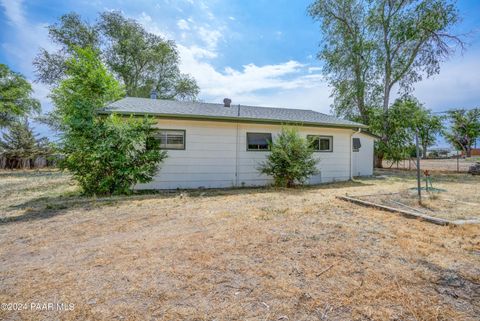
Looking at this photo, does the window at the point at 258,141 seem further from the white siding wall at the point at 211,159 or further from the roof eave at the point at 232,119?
the roof eave at the point at 232,119

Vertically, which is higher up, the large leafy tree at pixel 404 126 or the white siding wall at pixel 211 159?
the large leafy tree at pixel 404 126

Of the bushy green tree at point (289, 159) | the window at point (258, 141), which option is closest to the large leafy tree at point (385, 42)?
the bushy green tree at point (289, 159)

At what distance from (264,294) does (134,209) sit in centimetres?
408

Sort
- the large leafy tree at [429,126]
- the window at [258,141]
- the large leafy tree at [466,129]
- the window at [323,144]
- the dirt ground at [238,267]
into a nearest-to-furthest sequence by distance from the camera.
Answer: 1. the dirt ground at [238,267]
2. the window at [258,141]
3. the window at [323,144]
4. the large leafy tree at [429,126]
5. the large leafy tree at [466,129]

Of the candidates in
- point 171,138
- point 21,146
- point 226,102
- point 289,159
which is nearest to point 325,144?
point 289,159

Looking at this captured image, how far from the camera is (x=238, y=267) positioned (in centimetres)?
255

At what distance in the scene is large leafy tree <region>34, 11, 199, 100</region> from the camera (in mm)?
18500

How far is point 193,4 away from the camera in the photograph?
37.4 feet

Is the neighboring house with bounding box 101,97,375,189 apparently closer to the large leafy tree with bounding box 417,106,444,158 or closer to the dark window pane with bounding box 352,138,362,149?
the dark window pane with bounding box 352,138,362,149

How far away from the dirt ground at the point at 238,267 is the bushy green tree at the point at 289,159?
352cm

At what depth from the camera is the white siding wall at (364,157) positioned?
12.4 meters

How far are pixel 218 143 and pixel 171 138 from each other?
1610 mm

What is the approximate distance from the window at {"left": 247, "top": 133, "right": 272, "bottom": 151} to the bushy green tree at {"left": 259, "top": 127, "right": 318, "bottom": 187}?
0.75 meters

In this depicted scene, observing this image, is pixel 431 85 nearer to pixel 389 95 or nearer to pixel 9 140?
pixel 389 95
